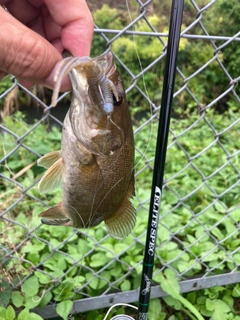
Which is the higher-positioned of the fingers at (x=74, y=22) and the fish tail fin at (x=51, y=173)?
the fingers at (x=74, y=22)

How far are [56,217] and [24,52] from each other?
1.53ft

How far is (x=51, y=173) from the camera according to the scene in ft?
3.27

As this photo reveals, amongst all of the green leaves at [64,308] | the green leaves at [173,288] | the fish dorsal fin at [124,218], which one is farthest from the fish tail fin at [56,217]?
the green leaves at [173,288]

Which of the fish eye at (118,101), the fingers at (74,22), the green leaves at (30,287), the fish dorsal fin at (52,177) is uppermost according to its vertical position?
the fingers at (74,22)

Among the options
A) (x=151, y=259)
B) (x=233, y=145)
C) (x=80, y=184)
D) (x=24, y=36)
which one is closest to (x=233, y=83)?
(x=151, y=259)

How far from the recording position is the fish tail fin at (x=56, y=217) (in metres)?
1.04

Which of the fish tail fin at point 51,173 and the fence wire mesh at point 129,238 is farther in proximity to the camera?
the fence wire mesh at point 129,238

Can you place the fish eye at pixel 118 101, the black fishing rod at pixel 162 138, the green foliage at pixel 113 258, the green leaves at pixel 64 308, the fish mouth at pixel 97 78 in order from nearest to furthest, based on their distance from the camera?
the fish mouth at pixel 97 78, the fish eye at pixel 118 101, the black fishing rod at pixel 162 138, the green leaves at pixel 64 308, the green foliage at pixel 113 258

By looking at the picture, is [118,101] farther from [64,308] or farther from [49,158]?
[64,308]

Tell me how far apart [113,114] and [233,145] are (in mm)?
2581

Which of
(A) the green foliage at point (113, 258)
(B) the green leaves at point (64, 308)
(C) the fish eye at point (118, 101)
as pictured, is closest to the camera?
(C) the fish eye at point (118, 101)

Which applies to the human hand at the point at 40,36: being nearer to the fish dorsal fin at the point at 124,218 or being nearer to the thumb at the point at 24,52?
the thumb at the point at 24,52

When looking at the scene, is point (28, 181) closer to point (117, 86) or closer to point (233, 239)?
point (233, 239)

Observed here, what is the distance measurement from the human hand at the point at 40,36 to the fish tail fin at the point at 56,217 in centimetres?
34
